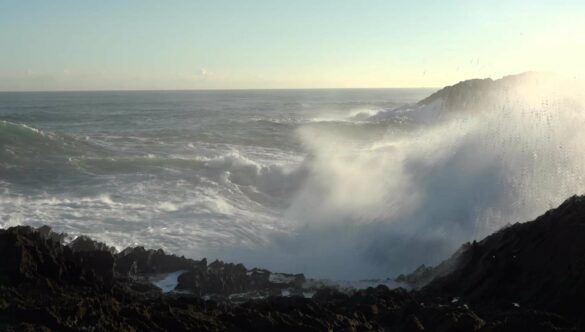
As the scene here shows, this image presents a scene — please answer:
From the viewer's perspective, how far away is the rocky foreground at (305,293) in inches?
280

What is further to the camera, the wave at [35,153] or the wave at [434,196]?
the wave at [35,153]

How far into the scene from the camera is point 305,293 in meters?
10.9

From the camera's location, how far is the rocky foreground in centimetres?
710

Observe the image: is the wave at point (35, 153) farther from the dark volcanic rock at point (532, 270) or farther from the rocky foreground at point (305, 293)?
the dark volcanic rock at point (532, 270)

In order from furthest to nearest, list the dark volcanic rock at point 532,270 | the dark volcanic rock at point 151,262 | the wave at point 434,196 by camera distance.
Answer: the wave at point 434,196
the dark volcanic rock at point 151,262
the dark volcanic rock at point 532,270

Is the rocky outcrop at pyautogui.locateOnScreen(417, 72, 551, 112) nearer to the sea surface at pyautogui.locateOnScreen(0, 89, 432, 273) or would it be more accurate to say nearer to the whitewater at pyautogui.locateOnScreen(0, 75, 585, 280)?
the sea surface at pyautogui.locateOnScreen(0, 89, 432, 273)

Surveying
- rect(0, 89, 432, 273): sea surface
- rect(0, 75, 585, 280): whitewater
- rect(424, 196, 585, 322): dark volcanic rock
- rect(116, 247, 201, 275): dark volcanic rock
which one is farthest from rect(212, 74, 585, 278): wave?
rect(424, 196, 585, 322): dark volcanic rock

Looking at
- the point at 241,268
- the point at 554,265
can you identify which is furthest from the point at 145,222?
the point at 554,265

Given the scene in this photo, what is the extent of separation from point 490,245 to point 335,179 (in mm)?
11961

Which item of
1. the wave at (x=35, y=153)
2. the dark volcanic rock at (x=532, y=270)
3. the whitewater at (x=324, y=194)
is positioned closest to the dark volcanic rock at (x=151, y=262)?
the whitewater at (x=324, y=194)

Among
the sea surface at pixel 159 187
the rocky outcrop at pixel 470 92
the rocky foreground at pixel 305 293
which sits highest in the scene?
the rocky outcrop at pixel 470 92

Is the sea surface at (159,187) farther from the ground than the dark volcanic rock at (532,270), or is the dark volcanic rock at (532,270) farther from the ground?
the dark volcanic rock at (532,270)

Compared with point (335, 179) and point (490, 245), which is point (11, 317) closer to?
point (490, 245)

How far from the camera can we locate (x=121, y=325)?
6.95 meters
